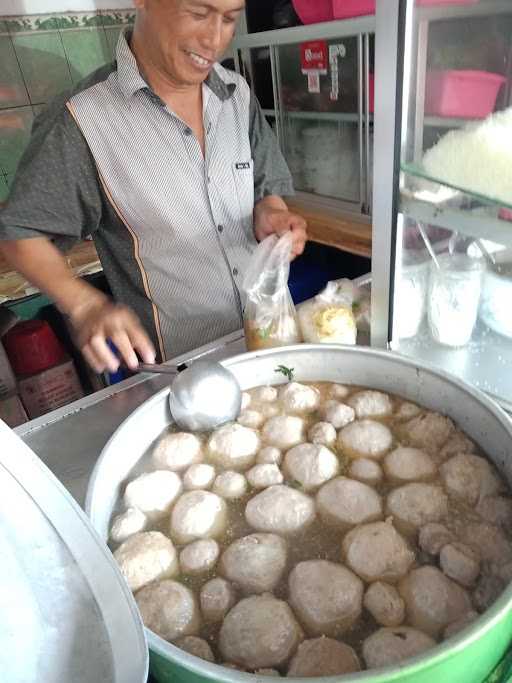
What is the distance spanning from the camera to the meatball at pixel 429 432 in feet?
2.87

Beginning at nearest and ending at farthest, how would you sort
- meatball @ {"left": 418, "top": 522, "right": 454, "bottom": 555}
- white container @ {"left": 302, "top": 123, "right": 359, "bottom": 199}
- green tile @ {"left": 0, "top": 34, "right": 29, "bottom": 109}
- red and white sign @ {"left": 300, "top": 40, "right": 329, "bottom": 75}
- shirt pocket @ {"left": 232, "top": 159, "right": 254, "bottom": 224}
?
meatball @ {"left": 418, "top": 522, "right": 454, "bottom": 555} < shirt pocket @ {"left": 232, "top": 159, "right": 254, "bottom": 224} < red and white sign @ {"left": 300, "top": 40, "right": 329, "bottom": 75} < green tile @ {"left": 0, "top": 34, "right": 29, "bottom": 109} < white container @ {"left": 302, "top": 123, "right": 359, "bottom": 199}

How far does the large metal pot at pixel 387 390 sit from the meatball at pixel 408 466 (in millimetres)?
96

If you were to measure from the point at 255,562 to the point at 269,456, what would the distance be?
0.72 ft

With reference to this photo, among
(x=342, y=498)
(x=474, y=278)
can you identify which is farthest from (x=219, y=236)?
(x=342, y=498)

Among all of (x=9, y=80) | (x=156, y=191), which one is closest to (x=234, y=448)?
(x=156, y=191)

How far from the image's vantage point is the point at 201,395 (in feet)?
2.98

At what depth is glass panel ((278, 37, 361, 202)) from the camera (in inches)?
93.7

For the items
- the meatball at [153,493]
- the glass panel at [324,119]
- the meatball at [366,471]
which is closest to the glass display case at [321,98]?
the glass panel at [324,119]

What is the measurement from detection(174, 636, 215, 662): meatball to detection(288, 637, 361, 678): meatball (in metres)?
0.10

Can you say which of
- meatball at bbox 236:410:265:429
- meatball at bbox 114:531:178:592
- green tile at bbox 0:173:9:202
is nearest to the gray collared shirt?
meatball at bbox 236:410:265:429

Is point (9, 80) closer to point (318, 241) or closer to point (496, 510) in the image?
point (318, 241)

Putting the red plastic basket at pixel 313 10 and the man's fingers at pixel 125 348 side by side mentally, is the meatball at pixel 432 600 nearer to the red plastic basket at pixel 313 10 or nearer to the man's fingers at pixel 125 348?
the man's fingers at pixel 125 348

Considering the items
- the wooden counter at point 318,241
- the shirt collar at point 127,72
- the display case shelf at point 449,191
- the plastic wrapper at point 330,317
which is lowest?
the wooden counter at point 318,241

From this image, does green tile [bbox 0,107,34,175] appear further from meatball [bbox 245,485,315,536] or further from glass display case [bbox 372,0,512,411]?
meatball [bbox 245,485,315,536]
